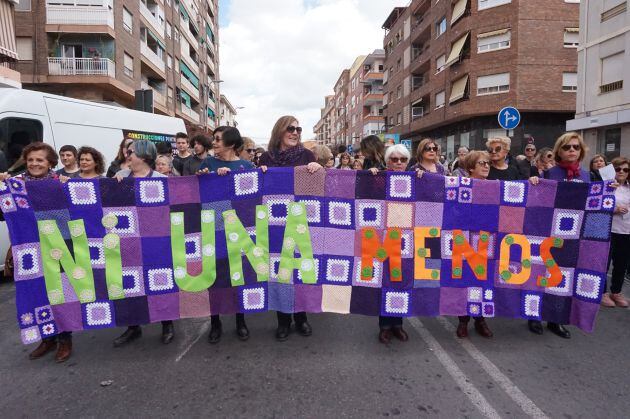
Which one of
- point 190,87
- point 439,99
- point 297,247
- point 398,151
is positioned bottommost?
point 297,247

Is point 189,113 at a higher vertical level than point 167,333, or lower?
higher

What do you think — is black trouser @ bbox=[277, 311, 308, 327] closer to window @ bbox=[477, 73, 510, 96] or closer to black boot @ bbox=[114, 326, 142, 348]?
black boot @ bbox=[114, 326, 142, 348]

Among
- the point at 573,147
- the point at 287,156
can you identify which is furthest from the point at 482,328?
the point at 287,156

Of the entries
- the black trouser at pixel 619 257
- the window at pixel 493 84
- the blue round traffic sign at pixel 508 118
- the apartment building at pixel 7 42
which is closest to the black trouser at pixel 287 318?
the black trouser at pixel 619 257

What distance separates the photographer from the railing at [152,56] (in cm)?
2628

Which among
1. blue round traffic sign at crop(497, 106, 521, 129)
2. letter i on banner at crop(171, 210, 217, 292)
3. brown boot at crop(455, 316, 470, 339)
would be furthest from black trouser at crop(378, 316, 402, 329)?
blue round traffic sign at crop(497, 106, 521, 129)

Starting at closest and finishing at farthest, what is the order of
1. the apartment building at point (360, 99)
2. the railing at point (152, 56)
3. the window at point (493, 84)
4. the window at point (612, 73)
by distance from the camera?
the window at point (612, 73)
the window at point (493, 84)
the railing at point (152, 56)
the apartment building at point (360, 99)

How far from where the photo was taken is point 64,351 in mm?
3652

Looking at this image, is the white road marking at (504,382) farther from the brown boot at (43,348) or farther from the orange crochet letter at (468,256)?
the brown boot at (43,348)

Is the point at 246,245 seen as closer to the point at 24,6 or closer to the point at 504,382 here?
the point at 504,382

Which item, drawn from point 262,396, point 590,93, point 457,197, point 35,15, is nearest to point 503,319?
point 457,197

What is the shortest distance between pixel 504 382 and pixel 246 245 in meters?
2.43

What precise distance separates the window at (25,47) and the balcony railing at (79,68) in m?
1.03

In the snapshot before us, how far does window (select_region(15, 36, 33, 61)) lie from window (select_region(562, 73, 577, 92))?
29.7 meters
